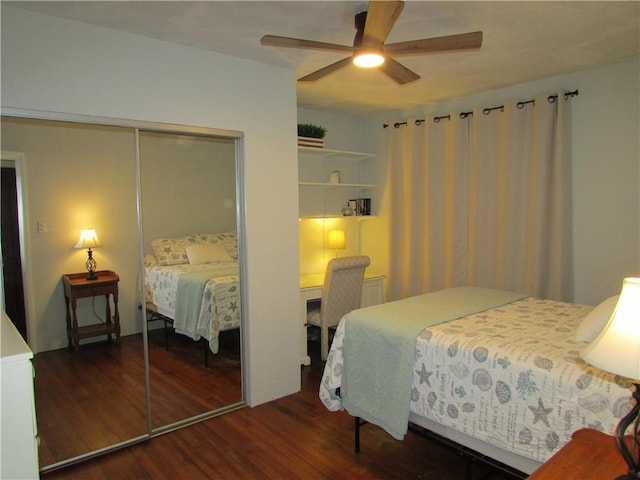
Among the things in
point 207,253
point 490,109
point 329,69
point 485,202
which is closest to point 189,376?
point 207,253

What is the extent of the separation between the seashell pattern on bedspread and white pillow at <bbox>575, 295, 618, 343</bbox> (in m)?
0.05

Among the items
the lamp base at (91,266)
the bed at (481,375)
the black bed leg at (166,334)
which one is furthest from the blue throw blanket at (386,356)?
the lamp base at (91,266)

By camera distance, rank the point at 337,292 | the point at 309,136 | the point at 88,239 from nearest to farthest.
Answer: the point at 88,239, the point at 337,292, the point at 309,136

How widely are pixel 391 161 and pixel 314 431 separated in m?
3.01

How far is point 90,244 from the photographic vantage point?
8.69 ft

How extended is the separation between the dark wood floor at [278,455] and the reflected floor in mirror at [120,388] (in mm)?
134

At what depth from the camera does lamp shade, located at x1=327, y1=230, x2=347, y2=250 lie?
4.73 meters

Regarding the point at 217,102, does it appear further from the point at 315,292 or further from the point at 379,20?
the point at 315,292

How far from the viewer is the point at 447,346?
2.18 metres

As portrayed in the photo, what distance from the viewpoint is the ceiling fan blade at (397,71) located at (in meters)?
2.38

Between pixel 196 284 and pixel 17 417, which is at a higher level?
pixel 196 284

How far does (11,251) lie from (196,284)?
43.8 inches

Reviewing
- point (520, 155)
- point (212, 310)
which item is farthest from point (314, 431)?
point (520, 155)

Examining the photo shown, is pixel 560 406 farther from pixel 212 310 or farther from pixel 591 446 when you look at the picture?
pixel 212 310
